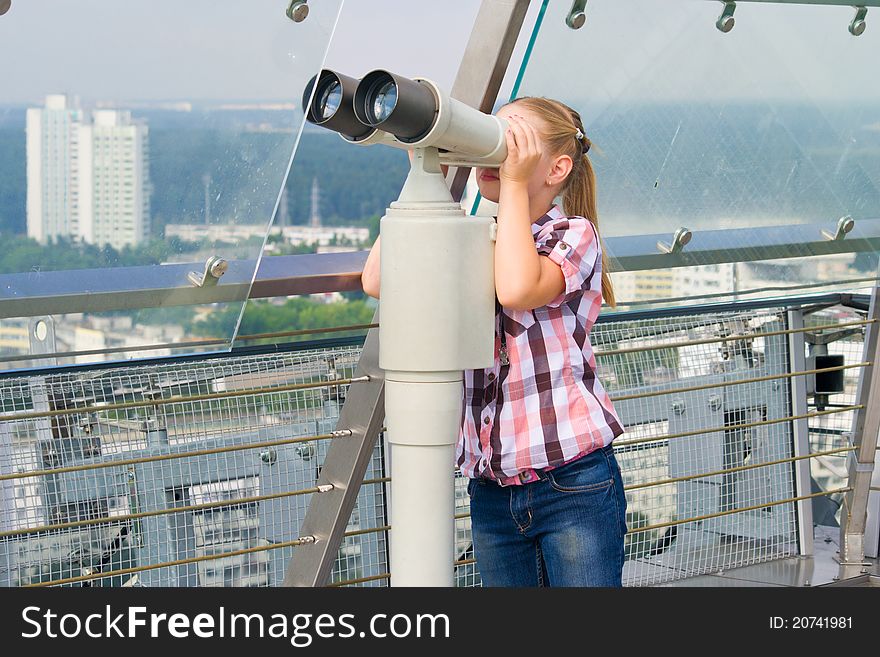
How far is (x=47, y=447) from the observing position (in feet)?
5.10

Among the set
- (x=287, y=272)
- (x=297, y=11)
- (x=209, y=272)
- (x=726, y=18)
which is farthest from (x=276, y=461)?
(x=726, y=18)

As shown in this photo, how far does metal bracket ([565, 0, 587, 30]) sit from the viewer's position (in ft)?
4.57

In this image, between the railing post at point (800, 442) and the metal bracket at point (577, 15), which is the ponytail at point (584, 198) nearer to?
the metal bracket at point (577, 15)

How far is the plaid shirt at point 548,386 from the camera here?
3.99 feet

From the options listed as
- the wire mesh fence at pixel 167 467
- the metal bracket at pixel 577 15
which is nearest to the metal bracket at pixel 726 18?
the metal bracket at pixel 577 15

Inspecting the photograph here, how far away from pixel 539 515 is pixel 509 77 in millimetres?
520

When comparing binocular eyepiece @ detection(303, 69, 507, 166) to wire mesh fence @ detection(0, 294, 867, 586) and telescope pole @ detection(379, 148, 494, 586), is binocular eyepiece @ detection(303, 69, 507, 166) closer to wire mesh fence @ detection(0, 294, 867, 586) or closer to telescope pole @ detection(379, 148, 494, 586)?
telescope pole @ detection(379, 148, 494, 586)

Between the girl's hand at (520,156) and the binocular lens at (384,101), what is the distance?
15 centimetres

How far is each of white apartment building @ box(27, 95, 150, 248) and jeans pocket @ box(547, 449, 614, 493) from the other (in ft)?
1.60

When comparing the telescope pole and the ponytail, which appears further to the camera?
the ponytail

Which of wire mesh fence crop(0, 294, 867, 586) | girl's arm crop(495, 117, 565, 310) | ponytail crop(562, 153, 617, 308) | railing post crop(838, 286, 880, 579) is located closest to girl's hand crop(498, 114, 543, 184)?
girl's arm crop(495, 117, 565, 310)

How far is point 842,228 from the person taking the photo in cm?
184
